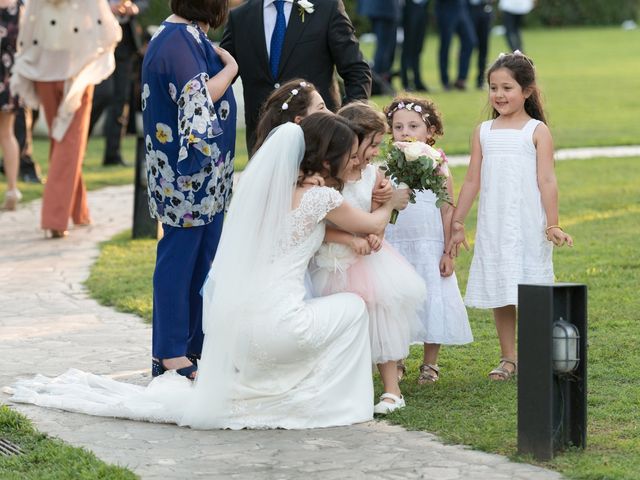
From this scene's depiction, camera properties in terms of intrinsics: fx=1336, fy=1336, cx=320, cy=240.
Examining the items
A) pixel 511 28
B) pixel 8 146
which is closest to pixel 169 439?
pixel 8 146

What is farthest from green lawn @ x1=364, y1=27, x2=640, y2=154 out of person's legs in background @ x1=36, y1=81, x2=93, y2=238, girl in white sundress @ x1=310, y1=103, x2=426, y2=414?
person's legs in background @ x1=36, y1=81, x2=93, y2=238

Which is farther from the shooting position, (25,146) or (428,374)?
(25,146)

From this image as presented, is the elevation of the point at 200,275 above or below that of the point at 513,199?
below

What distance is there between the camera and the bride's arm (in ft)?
18.7

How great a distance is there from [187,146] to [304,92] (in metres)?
0.59

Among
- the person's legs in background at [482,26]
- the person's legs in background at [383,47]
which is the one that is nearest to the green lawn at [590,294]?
the person's legs in background at [383,47]

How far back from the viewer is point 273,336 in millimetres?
5484

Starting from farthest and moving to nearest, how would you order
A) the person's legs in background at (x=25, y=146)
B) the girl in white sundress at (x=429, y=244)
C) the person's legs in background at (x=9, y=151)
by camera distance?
the person's legs in background at (x=25, y=146) → the person's legs in background at (x=9, y=151) → the girl in white sundress at (x=429, y=244)

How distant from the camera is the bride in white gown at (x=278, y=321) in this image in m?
5.51

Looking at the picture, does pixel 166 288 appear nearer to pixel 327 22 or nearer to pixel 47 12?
pixel 327 22

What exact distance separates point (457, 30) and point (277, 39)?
15.9 metres

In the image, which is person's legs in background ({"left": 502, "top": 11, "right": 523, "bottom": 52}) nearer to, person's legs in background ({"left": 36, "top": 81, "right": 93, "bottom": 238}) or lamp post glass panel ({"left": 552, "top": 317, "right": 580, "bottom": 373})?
person's legs in background ({"left": 36, "top": 81, "right": 93, "bottom": 238})

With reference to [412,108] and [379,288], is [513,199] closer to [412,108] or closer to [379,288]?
[412,108]

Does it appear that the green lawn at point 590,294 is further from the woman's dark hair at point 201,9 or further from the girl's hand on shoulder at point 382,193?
the woman's dark hair at point 201,9
